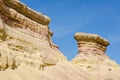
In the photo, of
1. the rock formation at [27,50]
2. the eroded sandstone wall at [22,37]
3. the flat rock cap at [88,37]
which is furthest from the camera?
the flat rock cap at [88,37]

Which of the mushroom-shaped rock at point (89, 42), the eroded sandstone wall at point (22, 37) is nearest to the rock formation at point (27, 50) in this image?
the eroded sandstone wall at point (22, 37)

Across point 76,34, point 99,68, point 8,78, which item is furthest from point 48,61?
point 76,34

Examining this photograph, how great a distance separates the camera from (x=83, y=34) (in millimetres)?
Answer: 31641

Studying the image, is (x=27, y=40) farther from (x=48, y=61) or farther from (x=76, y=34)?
(x=76, y=34)

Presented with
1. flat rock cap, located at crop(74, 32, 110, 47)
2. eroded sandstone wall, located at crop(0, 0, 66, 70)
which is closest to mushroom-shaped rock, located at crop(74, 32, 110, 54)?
flat rock cap, located at crop(74, 32, 110, 47)

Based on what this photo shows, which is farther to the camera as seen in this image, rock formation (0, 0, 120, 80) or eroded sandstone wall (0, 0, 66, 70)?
eroded sandstone wall (0, 0, 66, 70)

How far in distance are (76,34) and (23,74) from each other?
54.2 ft

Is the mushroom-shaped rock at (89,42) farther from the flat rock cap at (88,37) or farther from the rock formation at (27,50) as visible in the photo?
the rock formation at (27,50)

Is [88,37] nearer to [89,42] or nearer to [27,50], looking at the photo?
[89,42]

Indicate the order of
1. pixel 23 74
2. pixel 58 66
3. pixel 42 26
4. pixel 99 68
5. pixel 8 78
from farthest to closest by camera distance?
pixel 99 68 → pixel 42 26 → pixel 58 66 → pixel 23 74 → pixel 8 78

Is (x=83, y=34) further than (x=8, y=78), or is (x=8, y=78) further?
(x=83, y=34)

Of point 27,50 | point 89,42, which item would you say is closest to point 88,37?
point 89,42

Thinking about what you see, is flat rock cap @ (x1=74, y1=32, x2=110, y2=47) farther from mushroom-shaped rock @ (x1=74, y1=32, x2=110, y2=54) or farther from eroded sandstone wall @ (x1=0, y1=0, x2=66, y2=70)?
eroded sandstone wall @ (x1=0, y1=0, x2=66, y2=70)

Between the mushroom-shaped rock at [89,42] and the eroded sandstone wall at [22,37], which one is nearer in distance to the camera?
the eroded sandstone wall at [22,37]
